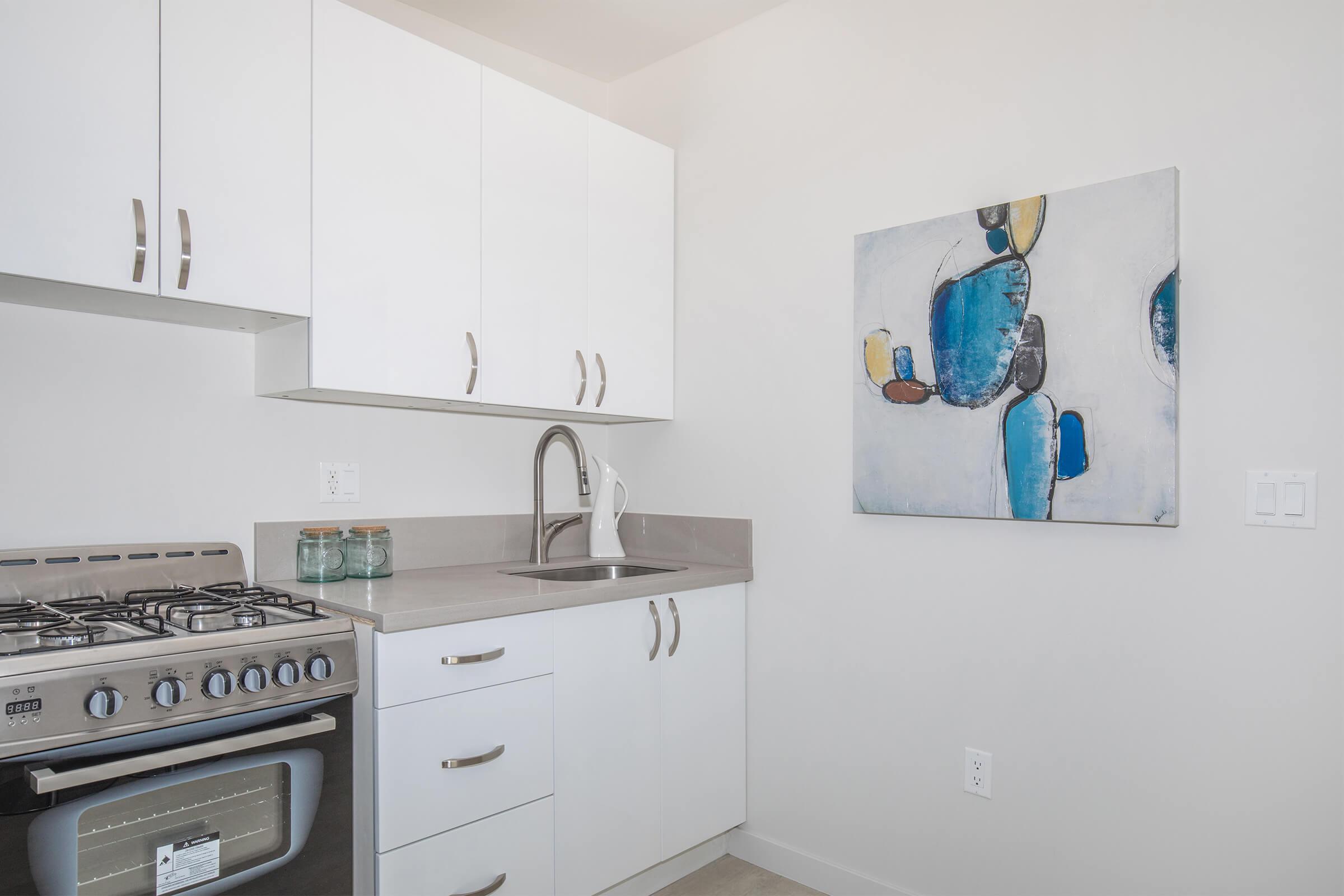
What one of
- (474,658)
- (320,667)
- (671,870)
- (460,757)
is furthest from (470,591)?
(671,870)

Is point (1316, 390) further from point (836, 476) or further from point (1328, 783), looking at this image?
point (836, 476)

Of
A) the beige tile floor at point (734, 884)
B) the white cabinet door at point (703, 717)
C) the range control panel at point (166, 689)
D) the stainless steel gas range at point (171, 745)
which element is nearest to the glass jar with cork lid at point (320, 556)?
the stainless steel gas range at point (171, 745)

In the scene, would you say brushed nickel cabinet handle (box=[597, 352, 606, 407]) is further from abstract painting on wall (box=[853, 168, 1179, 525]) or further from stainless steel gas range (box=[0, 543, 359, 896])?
stainless steel gas range (box=[0, 543, 359, 896])

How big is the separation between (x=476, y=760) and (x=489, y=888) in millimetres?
290

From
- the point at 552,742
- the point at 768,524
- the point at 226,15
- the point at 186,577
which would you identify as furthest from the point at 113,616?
the point at 768,524

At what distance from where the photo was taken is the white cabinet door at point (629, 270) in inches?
95.9

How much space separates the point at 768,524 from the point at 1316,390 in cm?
132

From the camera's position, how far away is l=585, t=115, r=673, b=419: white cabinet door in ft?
7.99

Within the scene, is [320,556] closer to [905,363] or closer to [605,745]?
[605,745]

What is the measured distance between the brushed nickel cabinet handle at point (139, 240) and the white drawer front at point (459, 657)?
32.4 inches

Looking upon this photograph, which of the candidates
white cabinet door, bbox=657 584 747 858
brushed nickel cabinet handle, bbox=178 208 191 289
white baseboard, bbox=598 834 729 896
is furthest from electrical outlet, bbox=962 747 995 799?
brushed nickel cabinet handle, bbox=178 208 191 289

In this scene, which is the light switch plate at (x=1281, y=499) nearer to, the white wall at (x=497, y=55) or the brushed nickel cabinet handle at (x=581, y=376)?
the brushed nickel cabinet handle at (x=581, y=376)

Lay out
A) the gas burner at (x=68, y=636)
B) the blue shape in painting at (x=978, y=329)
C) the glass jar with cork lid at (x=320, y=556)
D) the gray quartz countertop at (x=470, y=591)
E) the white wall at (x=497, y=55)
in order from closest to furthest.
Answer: the gas burner at (x=68, y=636), the gray quartz countertop at (x=470, y=591), the blue shape in painting at (x=978, y=329), the glass jar with cork lid at (x=320, y=556), the white wall at (x=497, y=55)

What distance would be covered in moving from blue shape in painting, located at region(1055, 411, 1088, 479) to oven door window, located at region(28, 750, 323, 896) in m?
1.61
